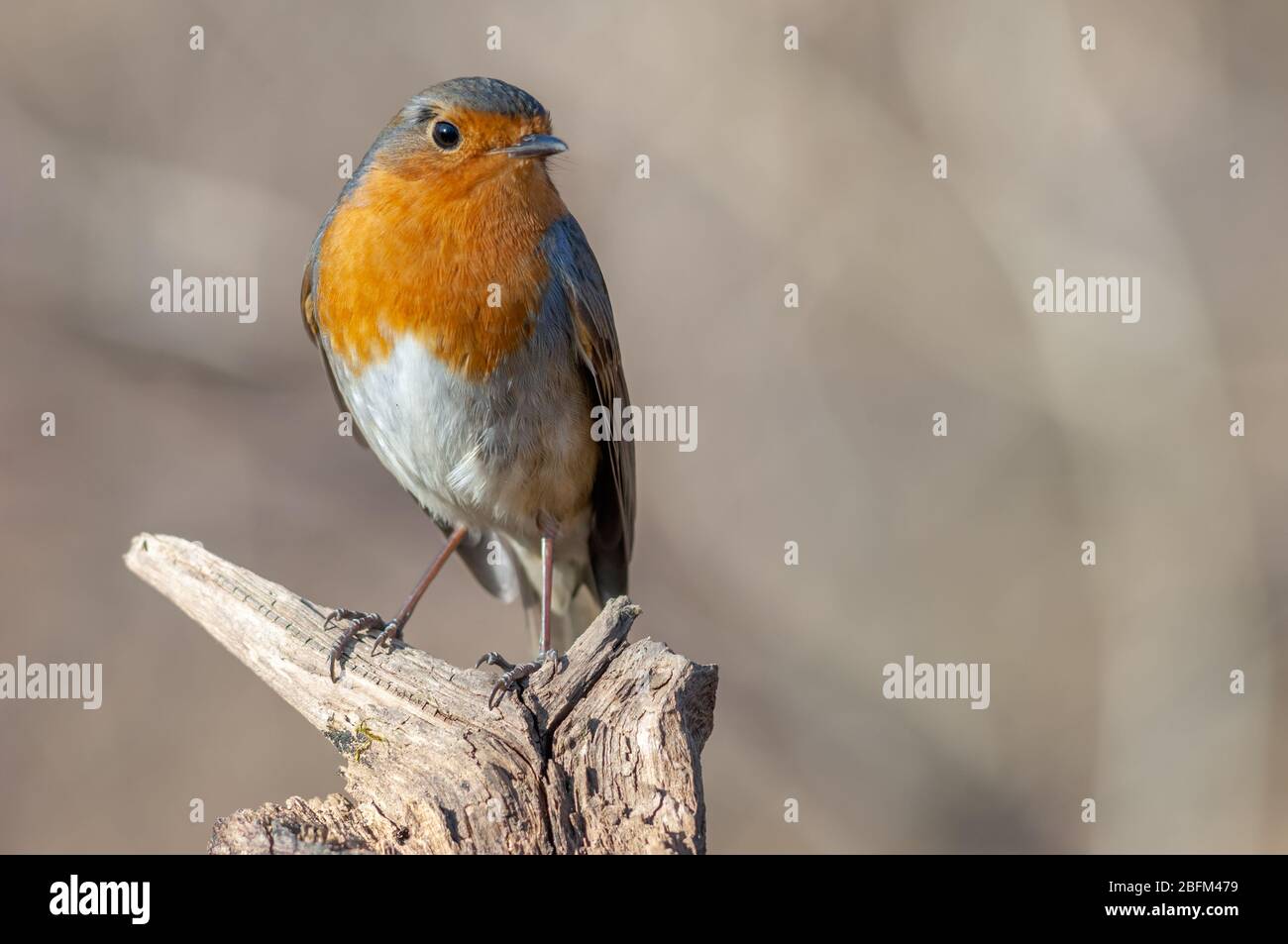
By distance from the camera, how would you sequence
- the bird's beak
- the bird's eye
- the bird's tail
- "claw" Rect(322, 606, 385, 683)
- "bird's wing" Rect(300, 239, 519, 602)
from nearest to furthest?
"claw" Rect(322, 606, 385, 683)
the bird's beak
the bird's eye
"bird's wing" Rect(300, 239, 519, 602)
the bird's tail

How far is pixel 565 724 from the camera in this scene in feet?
12.0

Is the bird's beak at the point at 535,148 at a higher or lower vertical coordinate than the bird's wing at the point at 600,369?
higher

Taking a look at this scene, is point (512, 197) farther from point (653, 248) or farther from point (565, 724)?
point (653, 248)

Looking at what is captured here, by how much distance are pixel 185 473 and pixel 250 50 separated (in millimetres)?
2498

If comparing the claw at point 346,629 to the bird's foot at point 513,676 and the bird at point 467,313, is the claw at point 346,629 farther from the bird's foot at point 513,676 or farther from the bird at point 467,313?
the bird's foot at point 513,676

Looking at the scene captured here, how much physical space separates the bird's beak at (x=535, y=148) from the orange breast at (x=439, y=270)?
0.09 meters

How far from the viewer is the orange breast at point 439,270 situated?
14.5 feet

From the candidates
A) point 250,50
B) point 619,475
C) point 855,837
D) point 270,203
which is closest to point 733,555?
point 855,837

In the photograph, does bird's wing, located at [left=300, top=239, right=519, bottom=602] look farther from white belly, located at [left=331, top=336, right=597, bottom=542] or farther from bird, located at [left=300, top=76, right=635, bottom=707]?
bird, located at [left=300, top=76, right=635, bottom=707]

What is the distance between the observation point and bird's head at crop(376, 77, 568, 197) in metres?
4.49

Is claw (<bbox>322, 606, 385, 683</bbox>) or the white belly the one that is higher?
the white belly

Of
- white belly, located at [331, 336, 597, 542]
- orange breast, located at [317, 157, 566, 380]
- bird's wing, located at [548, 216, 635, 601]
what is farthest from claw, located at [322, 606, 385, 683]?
bird's wing, located at [548, 216, 635, 601]

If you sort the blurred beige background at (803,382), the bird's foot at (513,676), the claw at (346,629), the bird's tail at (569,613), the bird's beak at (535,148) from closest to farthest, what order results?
the bird's foot at (513,676)
the claw at (346,629)
the bird's beak at (535,148)
the bird's tail at (569,613)
the blurred beige background at (803,382)

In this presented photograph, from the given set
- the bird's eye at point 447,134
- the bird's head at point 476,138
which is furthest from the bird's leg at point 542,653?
the bird's eye at point 447,134
